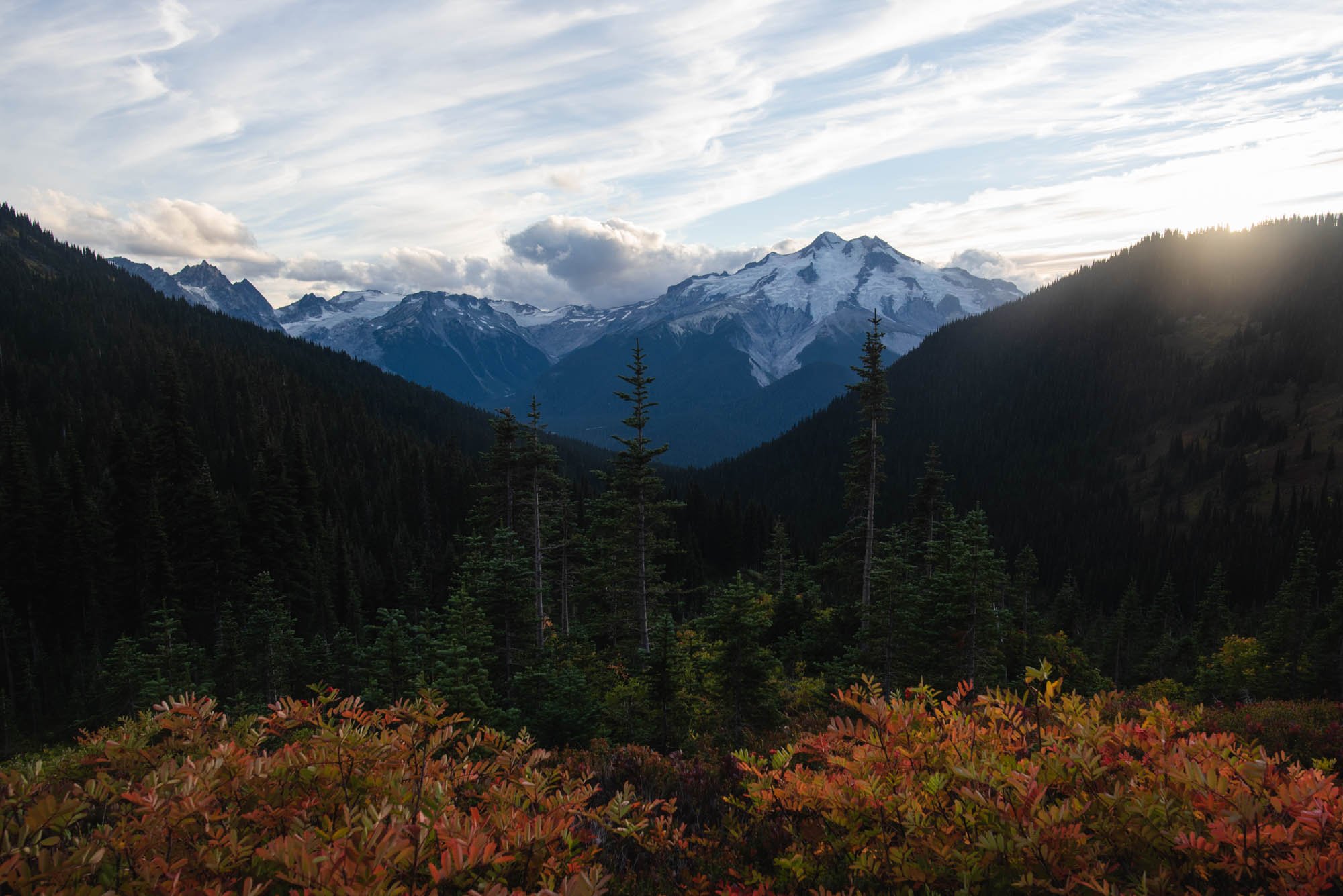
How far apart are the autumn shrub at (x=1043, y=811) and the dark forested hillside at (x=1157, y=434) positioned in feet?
318

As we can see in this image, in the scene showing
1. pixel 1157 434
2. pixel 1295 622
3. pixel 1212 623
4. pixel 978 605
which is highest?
pixel 978 605

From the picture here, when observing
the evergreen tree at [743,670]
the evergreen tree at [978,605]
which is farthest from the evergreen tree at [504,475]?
the evergreen tree at [978,605]

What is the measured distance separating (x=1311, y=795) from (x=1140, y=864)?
986 mm

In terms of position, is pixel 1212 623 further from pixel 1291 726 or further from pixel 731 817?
pixel 731 817

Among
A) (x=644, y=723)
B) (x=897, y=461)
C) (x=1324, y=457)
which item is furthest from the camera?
(x=897, y=461)

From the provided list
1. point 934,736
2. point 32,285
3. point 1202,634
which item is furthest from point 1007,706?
point 32,285

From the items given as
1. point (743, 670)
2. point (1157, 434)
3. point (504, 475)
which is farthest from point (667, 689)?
point (1157, 434)

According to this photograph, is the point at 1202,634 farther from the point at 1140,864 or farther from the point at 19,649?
the point at 19,649

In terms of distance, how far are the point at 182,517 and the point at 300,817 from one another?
5754cm

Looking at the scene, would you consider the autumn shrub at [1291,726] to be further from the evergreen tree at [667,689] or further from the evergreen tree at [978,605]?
the evergreen tree at [667,689]

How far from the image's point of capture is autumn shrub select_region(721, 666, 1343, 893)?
125 inches

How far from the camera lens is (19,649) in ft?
146

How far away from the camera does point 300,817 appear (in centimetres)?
399

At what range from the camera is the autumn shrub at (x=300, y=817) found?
113 inches
